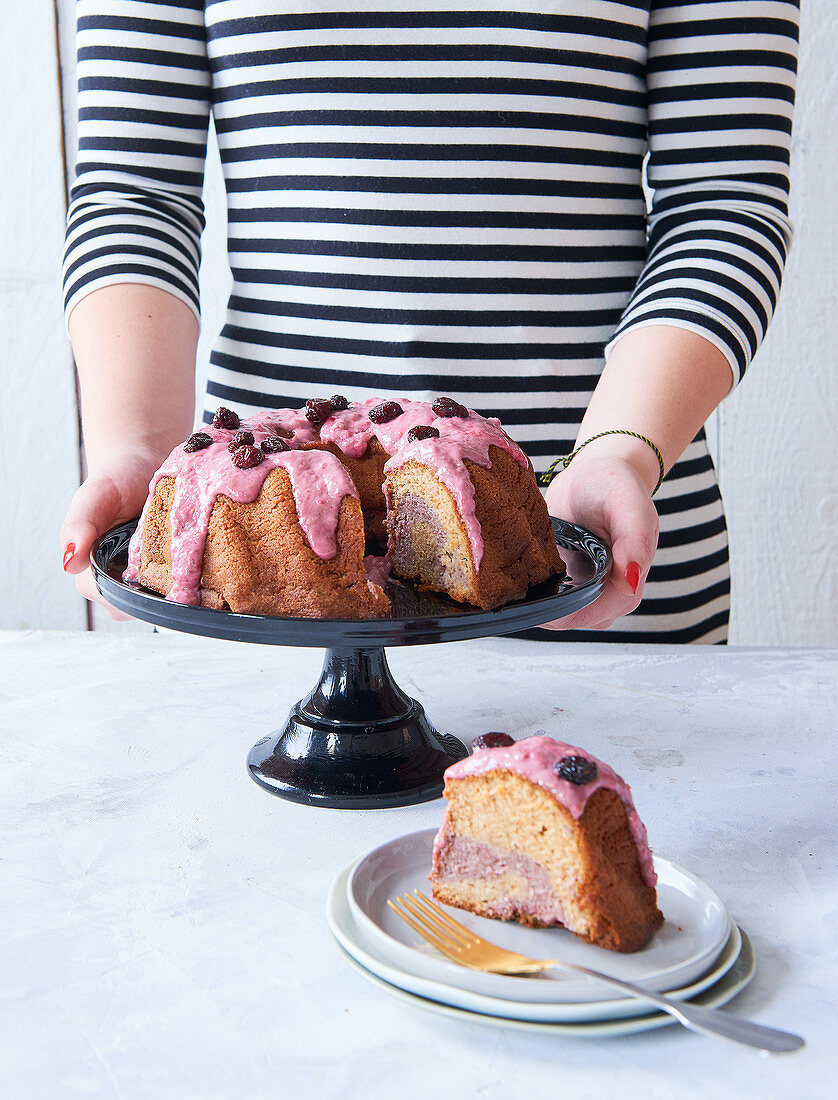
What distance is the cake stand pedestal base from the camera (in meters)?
1.22

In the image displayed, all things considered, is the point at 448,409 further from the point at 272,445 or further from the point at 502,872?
the point at 502,872

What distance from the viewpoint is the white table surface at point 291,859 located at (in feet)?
2.59

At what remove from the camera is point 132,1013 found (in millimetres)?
852

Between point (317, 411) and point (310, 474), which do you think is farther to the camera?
point (317, 411)

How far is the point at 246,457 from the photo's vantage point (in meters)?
1.28

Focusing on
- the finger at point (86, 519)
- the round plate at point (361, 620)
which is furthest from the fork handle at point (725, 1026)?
the finger at point (86, 519)

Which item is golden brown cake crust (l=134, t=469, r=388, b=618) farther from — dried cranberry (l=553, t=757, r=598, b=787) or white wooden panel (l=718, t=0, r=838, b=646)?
white wooden panel (l=718, t=0, r=838, b=646)

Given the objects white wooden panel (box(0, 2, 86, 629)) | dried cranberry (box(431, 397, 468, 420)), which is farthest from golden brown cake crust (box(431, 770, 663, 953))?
white wooden panel (box(0, 2, 86, 629))

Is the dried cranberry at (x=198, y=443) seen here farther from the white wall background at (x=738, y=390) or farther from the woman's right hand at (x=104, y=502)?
the white wall background at (x=738, y=390)

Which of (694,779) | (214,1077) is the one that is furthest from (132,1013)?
(694,779)

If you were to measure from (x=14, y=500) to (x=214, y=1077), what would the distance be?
270 cm

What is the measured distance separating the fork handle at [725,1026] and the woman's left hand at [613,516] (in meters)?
0.59

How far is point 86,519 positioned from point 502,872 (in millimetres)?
745

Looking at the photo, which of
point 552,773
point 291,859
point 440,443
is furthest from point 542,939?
point 440,443
